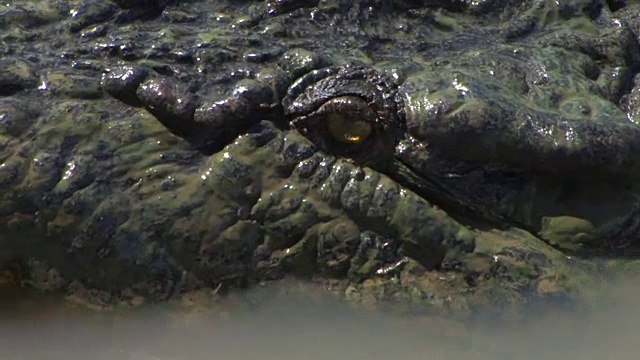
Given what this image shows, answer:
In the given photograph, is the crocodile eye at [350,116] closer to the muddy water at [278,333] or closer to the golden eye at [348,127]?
the golden eye at [348,127]

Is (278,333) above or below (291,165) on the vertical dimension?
below

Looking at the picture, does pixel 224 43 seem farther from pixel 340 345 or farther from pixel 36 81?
pixel 340 345

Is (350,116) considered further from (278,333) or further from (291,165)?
(278,333)

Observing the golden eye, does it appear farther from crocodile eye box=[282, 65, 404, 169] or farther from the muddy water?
the muddy water

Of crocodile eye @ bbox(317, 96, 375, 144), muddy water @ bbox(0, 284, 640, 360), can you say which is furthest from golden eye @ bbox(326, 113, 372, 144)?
muddy water @ bbox(0, 284, 640, 360)

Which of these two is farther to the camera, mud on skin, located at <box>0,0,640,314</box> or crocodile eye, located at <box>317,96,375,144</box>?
crocodile eye, located at <box>317,96,375,144</box>

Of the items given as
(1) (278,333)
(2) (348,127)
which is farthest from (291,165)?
(1) (278,333)

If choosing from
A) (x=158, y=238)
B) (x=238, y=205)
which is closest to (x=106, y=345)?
(x=158, y=238)
